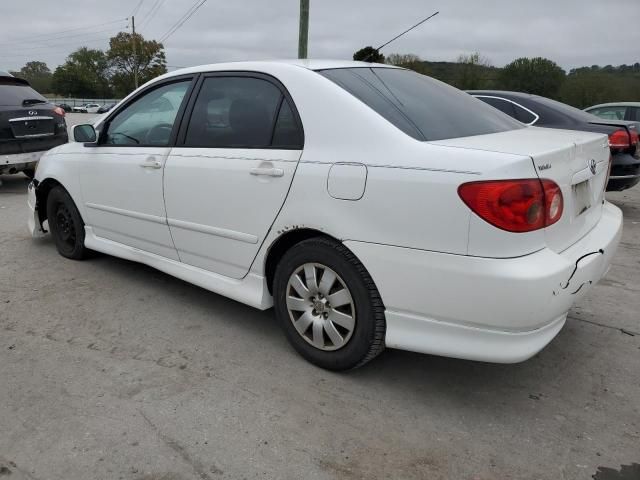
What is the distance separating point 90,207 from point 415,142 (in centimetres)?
289

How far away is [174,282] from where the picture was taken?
4.33 metres

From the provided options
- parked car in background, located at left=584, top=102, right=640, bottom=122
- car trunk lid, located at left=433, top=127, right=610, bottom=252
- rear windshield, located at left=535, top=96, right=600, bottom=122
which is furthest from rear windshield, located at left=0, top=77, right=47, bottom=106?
parked car in background, located at left=584, top=102, right=640, bottom=122

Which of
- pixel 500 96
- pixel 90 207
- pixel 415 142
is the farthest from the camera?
pixel 500 96

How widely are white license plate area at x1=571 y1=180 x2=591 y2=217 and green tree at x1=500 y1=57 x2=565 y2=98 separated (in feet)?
123

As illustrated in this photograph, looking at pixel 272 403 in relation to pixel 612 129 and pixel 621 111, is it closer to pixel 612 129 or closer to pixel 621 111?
pixel 612 129

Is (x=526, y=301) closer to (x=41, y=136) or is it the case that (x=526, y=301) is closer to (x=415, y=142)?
(x=415, y=142)

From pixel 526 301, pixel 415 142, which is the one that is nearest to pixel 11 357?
pixel 415 142

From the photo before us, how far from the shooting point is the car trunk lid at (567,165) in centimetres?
241

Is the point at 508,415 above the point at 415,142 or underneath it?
underneath

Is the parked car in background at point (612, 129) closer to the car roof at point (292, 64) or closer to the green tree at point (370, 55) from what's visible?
the green tree at point (370, 55)

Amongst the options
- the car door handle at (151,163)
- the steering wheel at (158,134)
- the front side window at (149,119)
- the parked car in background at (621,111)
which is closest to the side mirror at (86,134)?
the front side window at (149,119)

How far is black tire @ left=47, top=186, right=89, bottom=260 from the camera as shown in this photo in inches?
180

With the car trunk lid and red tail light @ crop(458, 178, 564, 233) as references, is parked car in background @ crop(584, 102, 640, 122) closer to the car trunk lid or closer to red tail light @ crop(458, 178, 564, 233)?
the car trunk lid

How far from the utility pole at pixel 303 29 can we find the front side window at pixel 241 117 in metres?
12.0
